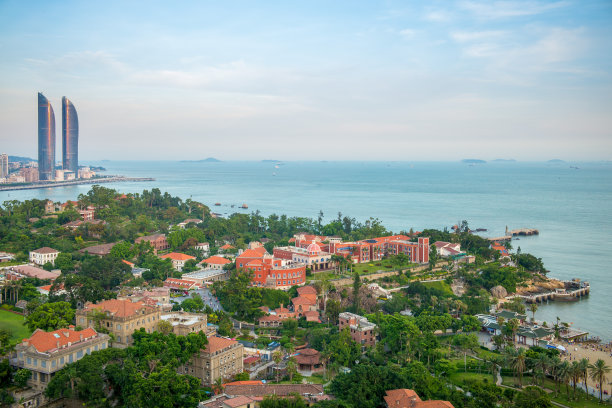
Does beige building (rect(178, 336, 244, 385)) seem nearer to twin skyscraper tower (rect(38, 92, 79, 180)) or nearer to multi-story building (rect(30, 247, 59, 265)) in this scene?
multi-story building (rect(30, 247, 59, 265))

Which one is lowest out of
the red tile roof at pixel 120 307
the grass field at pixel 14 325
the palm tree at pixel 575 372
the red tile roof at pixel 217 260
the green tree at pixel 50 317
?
the grass field at pixel 14 325

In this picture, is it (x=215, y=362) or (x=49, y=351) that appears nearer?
(x=49, y=351)

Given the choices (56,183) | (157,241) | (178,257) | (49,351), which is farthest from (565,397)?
(56,183)

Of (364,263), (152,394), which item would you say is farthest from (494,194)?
(152,394)

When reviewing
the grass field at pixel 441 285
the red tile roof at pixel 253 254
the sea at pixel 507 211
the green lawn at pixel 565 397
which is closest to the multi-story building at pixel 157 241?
the red tile roof at pixel 253 254

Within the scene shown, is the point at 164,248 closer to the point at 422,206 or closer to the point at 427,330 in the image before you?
the point at 427,330

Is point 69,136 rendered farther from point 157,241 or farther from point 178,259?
point 178,259

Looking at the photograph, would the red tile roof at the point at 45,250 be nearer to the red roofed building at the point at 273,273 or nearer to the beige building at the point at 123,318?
the red roofed building at the point at 273,273
